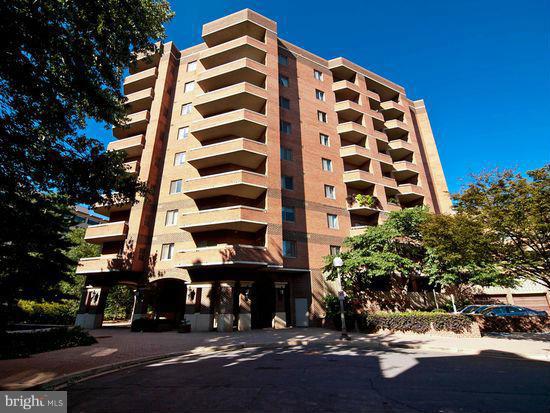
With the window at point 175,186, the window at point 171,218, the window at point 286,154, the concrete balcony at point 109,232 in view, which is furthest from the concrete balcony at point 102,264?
the window at point 286,154

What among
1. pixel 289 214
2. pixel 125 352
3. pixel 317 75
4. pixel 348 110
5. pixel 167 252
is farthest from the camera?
pixel 317 75

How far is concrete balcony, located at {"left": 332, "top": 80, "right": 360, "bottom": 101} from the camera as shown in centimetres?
3547

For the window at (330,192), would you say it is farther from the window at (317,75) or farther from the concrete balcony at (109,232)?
the concrete balcony at (109,232)

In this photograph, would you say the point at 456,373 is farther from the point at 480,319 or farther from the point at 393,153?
the point at 393,153

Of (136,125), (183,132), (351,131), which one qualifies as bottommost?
(183,132)

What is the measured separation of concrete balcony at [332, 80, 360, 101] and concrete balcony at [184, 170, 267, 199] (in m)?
18.8

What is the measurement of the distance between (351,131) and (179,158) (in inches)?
786

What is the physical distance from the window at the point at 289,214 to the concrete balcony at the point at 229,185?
2998mm

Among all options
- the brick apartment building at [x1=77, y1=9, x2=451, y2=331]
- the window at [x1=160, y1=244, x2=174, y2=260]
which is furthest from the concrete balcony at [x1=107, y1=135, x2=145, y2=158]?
the window at [x1=160, y1=244, x2=174, y2=260]

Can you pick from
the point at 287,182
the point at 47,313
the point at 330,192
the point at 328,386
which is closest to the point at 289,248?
the point at 287,182

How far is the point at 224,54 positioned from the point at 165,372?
30551 millimetres

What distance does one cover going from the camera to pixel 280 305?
2469 cm

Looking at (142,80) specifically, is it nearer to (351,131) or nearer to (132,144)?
(132,144)

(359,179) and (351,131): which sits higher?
(351,131)
